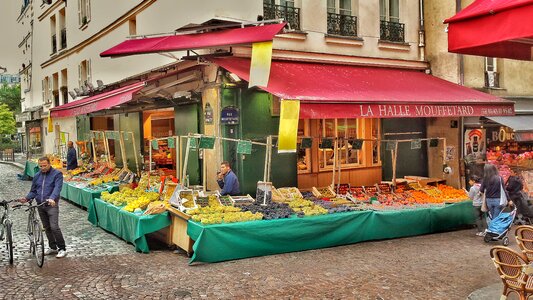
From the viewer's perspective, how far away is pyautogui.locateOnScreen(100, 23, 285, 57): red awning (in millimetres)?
9938

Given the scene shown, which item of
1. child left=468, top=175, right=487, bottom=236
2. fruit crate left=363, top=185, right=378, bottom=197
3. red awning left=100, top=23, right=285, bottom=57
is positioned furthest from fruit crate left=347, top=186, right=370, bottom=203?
red awning left=100, top=23, right=285, bottom=57

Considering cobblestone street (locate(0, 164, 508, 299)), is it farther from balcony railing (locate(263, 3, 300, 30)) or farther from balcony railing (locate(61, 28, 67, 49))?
balcony railing (locate(61, 28, 67, 49))

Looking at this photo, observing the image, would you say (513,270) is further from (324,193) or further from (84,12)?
(84,12)

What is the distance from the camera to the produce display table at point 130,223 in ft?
31.5

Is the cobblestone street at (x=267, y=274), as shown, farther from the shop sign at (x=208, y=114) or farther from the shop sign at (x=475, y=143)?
the shop sign at (x=475, y=143)

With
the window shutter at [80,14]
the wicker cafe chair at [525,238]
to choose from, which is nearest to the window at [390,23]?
the wicker cafe chair at [525,238]

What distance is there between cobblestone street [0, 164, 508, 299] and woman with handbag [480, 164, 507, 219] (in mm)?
758

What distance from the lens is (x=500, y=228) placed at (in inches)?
404

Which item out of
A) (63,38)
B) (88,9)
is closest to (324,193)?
(88,9)

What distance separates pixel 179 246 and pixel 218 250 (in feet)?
3.60

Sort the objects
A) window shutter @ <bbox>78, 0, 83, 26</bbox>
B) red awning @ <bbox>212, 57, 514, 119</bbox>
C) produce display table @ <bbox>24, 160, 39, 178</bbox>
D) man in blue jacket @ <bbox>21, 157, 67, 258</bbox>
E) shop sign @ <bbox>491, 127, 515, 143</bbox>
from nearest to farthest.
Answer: man in blue jacket @ <bbox>21, 157, 67, 258</bbox> → red awning @ <bbox>212, 57, 514, 119</bbox> → shop sign @ <bbox>491, 127, 515, 143</bbox> → window shutter @ <bbox>78, 0, 83, 26</bbox> → produce display table @ <bbox>24, 160, 39, 178</bbox>

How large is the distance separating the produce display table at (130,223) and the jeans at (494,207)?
6.63 meters

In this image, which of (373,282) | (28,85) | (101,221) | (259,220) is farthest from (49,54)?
(373,282)

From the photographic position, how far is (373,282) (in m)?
7.59
